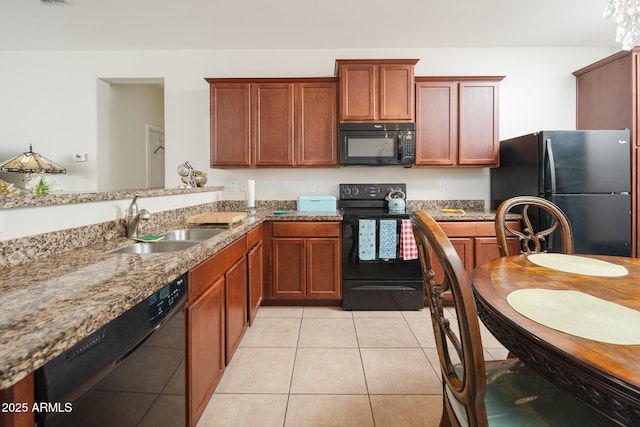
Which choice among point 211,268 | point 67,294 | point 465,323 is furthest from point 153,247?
point 465,323

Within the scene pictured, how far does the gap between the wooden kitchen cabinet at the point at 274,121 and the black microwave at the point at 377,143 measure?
0.15 m

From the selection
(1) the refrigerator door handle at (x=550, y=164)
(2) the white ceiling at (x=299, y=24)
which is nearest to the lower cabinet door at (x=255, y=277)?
(2) the white ceiling at (x=299, y=24)

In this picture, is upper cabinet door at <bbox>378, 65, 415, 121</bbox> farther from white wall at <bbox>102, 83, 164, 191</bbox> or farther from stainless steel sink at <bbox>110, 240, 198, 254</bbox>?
white wall at <bbox>102, 83, 164, 191</bbox>

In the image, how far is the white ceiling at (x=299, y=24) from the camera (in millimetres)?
2693

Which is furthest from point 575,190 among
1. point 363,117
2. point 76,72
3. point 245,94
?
point 76,72

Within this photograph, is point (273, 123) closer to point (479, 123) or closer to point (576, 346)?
point (479, 123)

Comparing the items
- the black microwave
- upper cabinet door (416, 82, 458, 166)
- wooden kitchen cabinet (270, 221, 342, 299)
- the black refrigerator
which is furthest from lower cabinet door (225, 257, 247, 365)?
the black refrigerator

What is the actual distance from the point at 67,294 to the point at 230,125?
8.54 ft

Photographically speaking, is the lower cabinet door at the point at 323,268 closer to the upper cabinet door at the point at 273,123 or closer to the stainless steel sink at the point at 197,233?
the upper cabinet door at the point at 273,123

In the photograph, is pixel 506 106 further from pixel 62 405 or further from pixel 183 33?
pixel 62 405

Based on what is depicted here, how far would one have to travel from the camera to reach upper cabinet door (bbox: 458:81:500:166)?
313 cm

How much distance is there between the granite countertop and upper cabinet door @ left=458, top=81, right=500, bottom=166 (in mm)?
2767

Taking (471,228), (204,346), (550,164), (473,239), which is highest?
(550,164)

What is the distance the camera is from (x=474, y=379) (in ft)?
2.54
